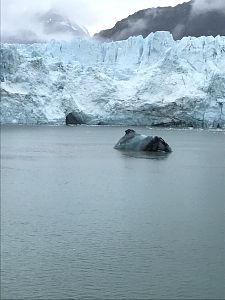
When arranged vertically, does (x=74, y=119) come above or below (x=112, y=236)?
above

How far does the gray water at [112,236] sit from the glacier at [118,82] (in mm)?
43707

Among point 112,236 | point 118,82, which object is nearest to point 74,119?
point 118,82

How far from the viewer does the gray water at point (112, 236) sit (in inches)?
327

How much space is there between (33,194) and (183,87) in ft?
179

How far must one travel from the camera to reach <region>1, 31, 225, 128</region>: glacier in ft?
208

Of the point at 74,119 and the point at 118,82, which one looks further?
the point at 74,119

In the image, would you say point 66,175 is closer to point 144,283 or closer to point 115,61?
point 144,283

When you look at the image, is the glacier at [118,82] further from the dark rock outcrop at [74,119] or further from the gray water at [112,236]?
the gray water at [112,236]

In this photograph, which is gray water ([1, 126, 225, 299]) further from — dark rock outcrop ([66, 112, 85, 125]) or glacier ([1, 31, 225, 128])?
dark rock outcrop ([66, 112, 85, 125])

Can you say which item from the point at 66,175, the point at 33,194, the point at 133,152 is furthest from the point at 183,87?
the point at 33,194

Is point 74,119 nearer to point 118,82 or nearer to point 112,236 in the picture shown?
point 118,82

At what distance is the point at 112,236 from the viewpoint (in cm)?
1102

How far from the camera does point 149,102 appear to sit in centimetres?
6706

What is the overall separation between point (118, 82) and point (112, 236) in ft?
204
